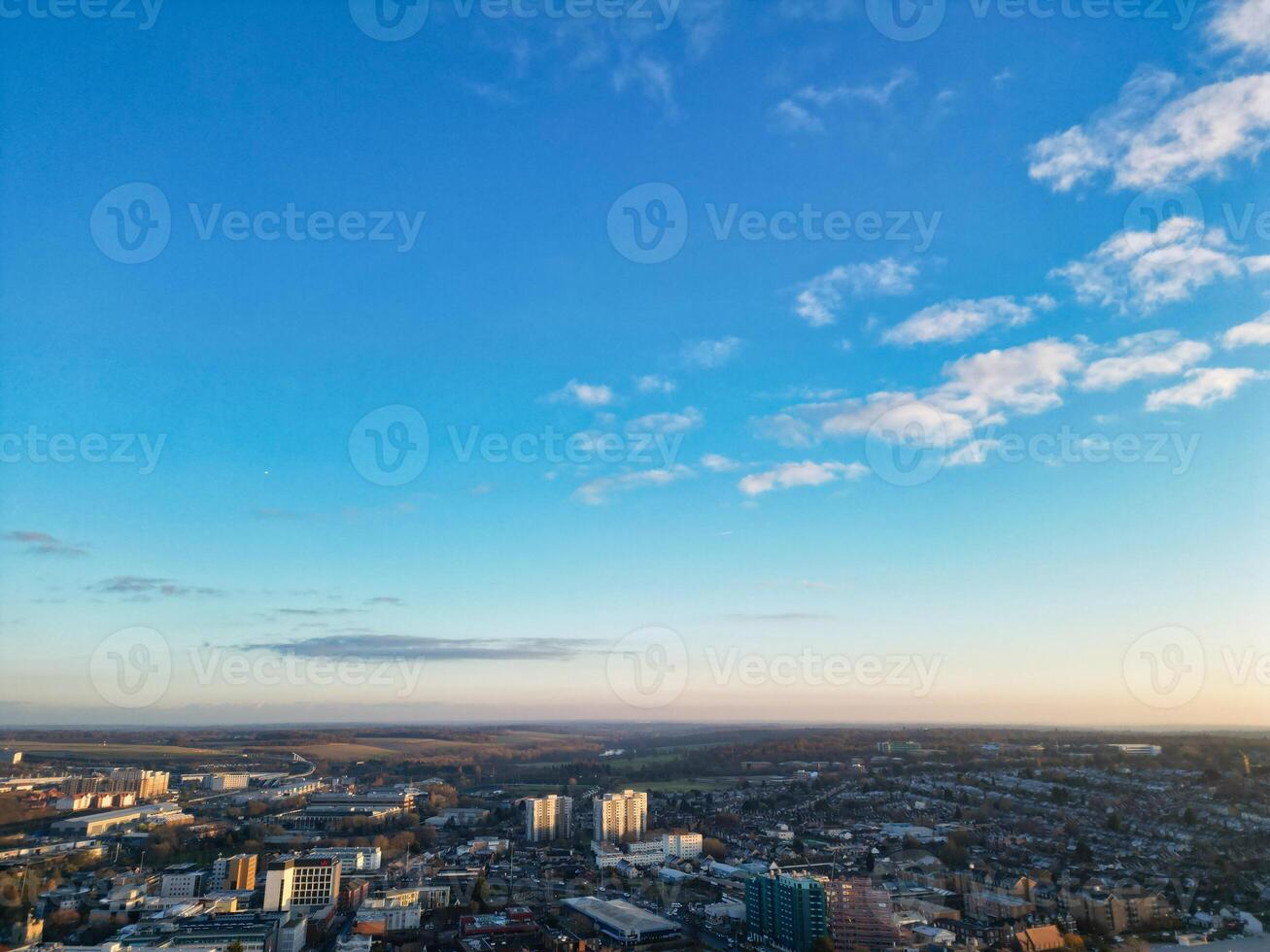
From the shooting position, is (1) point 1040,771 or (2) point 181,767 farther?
(2) point 181,767

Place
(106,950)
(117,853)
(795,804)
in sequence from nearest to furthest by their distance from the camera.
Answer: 1. (106,950)
2. (117,853)
3. (795,804)

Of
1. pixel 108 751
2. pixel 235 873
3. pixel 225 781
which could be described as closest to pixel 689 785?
pixel 225 781

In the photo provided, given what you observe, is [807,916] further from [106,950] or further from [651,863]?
[106,950]

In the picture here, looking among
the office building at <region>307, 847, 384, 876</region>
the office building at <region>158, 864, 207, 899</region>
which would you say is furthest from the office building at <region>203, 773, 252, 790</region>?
the office building at <region>158, 864, 207, 899</region>

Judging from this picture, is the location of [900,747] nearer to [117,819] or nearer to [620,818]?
[620,818]

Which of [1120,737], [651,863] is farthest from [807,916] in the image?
[1120,737]

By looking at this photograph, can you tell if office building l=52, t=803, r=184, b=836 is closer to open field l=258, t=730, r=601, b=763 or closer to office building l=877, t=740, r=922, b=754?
open field l=258, t=730, r=601, b=763
